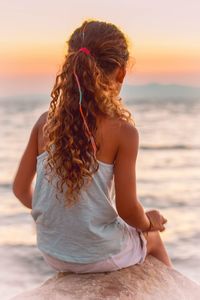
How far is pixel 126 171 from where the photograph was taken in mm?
3227

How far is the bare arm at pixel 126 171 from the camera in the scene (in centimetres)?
321

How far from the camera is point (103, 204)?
10.7ft

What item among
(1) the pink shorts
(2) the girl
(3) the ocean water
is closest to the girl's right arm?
(2) the girl

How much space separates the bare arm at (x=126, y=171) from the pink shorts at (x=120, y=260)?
0.58 ft

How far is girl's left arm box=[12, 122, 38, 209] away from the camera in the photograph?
11.5 feet

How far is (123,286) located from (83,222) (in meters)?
0.36

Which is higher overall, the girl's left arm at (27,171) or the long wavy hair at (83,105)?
the long wavy hair at (83,105)

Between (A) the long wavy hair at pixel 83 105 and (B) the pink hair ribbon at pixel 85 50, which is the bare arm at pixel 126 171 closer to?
(A) the long wavy hair at pixel 83 105

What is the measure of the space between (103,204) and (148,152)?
50.0 feet

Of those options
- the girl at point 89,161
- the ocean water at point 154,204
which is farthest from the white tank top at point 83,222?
the ocean water at point 154,204

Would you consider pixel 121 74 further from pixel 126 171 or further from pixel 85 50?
pixel 126 171

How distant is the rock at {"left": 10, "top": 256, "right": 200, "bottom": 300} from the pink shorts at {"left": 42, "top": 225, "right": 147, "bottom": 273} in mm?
29

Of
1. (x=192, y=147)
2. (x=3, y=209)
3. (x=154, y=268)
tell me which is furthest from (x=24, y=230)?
(x=192, y=147)

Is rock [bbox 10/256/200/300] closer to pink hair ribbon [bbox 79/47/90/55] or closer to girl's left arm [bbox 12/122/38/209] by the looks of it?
girl's left arm [bbox 12/122/38/209]
